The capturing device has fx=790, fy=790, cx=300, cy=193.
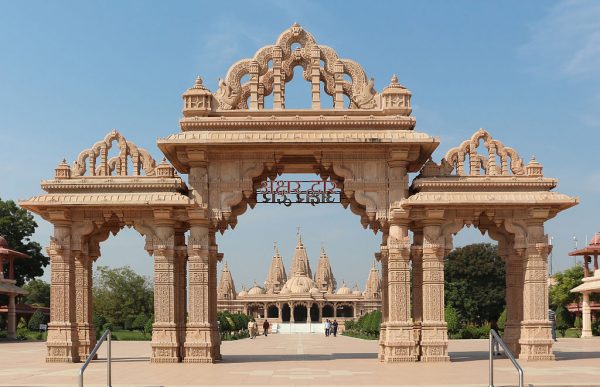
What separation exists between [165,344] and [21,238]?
33878mm

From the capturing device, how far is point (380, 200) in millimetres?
19312

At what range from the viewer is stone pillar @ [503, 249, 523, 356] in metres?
20.1

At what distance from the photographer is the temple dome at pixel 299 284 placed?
91.7 meters

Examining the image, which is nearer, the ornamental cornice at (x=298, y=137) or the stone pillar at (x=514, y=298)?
the ornamental cornice at (x=298, y=137)

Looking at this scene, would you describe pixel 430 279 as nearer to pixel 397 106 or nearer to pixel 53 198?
pixel 397 106

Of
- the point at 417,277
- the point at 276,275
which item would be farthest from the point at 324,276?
the point at 417,277

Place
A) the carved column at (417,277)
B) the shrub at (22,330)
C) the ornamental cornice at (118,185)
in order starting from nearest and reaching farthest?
the ornamental cornice at (118,185) → the carved column at (417,277) → the shrub at (22,330)

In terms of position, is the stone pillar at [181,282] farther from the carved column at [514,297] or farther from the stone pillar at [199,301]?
the carved column at [514,297]

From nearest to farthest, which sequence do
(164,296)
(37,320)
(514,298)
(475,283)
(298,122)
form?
(164,296) → (298,122) → (514,298) → (37,320) → (475,283)

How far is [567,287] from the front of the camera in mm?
50562

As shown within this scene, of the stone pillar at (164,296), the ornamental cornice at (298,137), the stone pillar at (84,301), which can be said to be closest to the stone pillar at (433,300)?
the ornamental cornice at (298,137)

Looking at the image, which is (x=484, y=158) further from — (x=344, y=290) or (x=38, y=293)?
(x=344, y=290)

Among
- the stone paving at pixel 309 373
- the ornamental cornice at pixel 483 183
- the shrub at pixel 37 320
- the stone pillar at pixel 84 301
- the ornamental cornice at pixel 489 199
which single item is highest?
the ornamental cornice at pixel 483 183

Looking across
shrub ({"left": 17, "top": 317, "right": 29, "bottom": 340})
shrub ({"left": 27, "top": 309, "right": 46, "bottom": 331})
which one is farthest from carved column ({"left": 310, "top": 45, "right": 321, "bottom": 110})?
shrub ({"left": 27, "top": 309, "right": 46, "bottom": 331})
